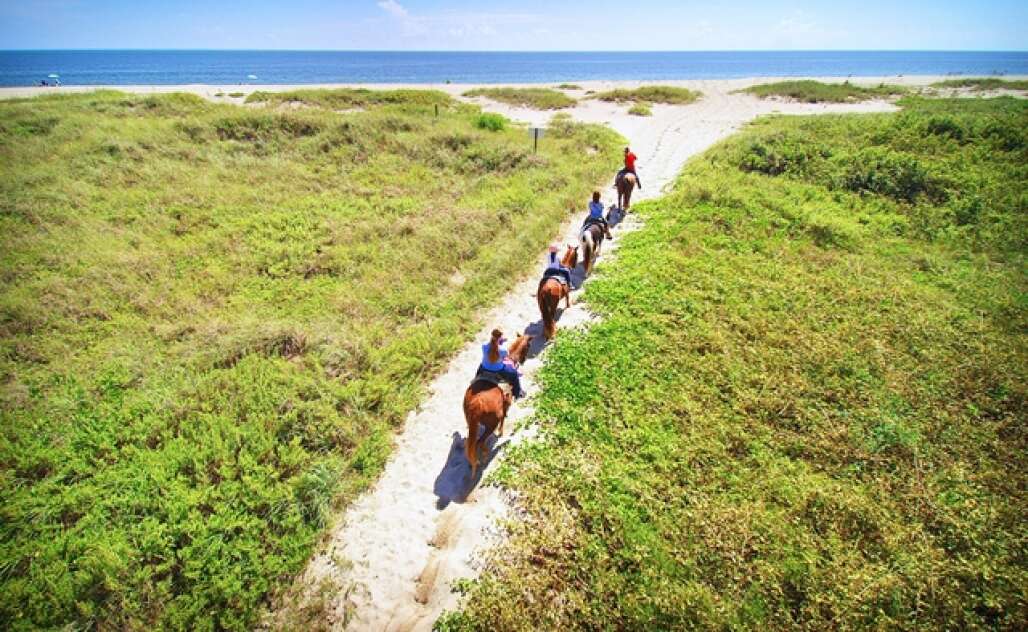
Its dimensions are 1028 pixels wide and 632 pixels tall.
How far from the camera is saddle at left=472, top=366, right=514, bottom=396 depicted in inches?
269

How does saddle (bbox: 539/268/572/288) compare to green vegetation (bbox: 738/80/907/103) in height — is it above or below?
below

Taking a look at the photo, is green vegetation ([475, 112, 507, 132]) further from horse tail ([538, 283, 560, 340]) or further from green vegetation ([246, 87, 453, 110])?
horse tail ([538, 283, 560, 340])

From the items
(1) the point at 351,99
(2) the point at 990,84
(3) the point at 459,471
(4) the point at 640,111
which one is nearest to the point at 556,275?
(3) the point at 459,471

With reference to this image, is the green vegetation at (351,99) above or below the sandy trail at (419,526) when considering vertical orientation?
above

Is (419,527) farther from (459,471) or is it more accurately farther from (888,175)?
(888,175)

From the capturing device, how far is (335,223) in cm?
1461

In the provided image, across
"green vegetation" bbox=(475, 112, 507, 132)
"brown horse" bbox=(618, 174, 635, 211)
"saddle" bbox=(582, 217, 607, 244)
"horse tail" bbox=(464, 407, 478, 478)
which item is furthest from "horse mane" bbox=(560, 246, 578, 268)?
"green vegetation" bbox=(475, 112, 507, 132)

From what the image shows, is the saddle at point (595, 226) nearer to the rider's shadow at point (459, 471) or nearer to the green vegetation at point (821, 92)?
the rider's shadow at point (459, 471)

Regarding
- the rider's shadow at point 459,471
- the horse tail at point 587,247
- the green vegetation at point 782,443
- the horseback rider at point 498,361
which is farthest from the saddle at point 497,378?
the horse tail at point 587,247

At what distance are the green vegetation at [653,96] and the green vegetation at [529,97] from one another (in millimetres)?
4677

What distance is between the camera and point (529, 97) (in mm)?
45531

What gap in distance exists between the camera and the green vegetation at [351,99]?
3975 centimetres

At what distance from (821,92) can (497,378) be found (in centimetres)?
5653

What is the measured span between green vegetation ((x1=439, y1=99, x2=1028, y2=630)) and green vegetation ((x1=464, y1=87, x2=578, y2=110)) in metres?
34.0
